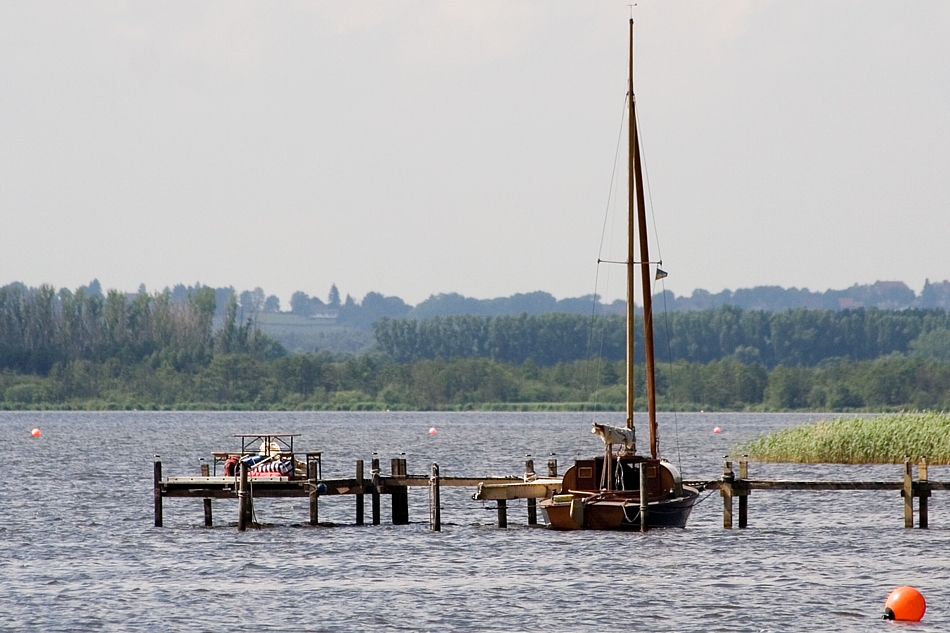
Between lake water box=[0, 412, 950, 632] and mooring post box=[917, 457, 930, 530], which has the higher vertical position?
mooring post box=[917, 457, 930, 530]

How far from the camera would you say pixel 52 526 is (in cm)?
4912

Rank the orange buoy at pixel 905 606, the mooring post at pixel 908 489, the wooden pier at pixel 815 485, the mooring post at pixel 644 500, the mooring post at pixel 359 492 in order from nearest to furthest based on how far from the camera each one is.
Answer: the orange buoy at pixel 905 606 → the mooring post at pixel 644 500 → the wooden pier at pixel 815 485 → the mooring post at pixel 908 489 → the mooring post at pixel 359 492

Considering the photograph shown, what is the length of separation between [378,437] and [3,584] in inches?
3795

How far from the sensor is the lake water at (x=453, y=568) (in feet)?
102

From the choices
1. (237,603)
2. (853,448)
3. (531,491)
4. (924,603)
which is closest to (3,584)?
(237,603)

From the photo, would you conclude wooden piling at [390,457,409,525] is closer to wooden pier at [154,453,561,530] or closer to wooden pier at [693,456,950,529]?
wooden pier at [154,453,561,530]

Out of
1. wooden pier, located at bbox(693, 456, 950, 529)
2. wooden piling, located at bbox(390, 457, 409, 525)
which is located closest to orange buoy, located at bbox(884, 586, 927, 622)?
wooden pier, located at bbox(693, 456, 950, 529)

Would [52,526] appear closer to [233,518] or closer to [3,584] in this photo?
[233,518]

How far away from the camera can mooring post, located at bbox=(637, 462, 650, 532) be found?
1636 inches

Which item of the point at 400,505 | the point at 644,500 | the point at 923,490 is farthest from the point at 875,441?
the point at 644,500

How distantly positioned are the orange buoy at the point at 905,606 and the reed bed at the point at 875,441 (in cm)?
3449

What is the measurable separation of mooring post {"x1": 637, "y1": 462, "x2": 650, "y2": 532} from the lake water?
0.59 metres

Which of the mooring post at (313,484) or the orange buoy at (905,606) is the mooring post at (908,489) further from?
the mooring post at (313,484)

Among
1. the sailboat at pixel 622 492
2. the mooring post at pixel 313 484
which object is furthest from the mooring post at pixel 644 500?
the mooring post at pixel 313 484
